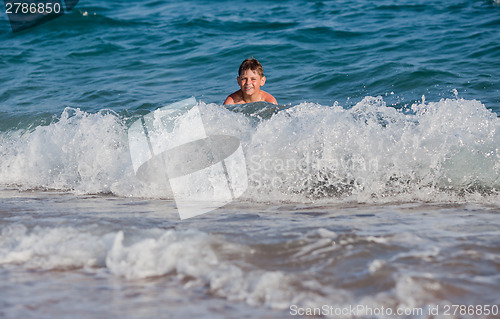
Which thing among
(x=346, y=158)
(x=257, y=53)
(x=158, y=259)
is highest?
(x=257, y=53)

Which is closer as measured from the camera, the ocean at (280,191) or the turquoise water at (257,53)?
the ocean at (280,191)

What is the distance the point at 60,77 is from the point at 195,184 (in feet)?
18.3

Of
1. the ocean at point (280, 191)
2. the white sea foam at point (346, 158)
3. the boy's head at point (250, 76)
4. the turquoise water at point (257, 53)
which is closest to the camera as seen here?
the ocean at point (280, 191)

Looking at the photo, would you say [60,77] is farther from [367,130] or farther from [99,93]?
[367,130]

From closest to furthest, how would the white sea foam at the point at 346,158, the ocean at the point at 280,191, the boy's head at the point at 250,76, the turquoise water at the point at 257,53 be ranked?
the ocean at the point at 280,191, the white sea foam at the point at 346,158, the boy's head at the point at 250,76, the turquoise water at the point at 257,53

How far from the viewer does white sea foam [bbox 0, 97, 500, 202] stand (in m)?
3.67

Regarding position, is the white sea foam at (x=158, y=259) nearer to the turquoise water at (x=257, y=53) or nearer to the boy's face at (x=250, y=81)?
the boy's face at (x=250, y=81)

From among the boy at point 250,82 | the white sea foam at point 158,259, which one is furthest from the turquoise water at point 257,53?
the white sea foam at point 158,259

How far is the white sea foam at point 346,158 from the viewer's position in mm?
3670

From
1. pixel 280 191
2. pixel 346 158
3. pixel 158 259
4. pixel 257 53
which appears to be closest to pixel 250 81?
pixel 346 158

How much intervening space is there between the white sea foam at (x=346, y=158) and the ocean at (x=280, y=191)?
13 millimetres

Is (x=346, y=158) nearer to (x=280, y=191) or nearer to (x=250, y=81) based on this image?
(x=280, y=191)

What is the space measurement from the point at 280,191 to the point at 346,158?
0.57m

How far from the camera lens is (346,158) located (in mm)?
3908
